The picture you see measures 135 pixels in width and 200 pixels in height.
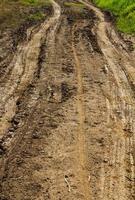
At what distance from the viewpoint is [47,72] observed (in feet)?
49.1

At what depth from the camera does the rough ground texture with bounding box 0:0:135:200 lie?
8.67 metres

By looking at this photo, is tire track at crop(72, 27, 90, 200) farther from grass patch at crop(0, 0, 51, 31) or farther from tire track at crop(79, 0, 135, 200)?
grass patch at crop(0, 0, 51, 31)

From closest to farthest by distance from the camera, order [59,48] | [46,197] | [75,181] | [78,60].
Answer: [46,197] → [75,181] → [78,60] → [59,48]

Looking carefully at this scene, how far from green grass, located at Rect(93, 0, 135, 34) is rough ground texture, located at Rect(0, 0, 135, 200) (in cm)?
586

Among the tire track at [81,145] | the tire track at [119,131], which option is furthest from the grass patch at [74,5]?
the tire track at [81,145]

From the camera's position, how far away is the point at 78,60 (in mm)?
16672

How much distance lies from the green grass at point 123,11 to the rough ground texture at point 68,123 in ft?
19.2

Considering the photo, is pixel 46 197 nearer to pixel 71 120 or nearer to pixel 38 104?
pixel 71 120

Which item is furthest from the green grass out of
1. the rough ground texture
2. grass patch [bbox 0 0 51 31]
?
the rough ground texture

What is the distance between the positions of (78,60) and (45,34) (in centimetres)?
476

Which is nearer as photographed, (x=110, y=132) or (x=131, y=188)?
(x=131, y=188)

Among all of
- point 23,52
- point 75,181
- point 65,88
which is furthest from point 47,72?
point 75,181

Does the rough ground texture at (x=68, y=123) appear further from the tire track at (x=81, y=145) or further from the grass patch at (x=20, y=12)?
the grass patch at (x=20, y=12)

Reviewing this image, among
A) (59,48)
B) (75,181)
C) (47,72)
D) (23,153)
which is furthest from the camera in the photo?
(59,48)
